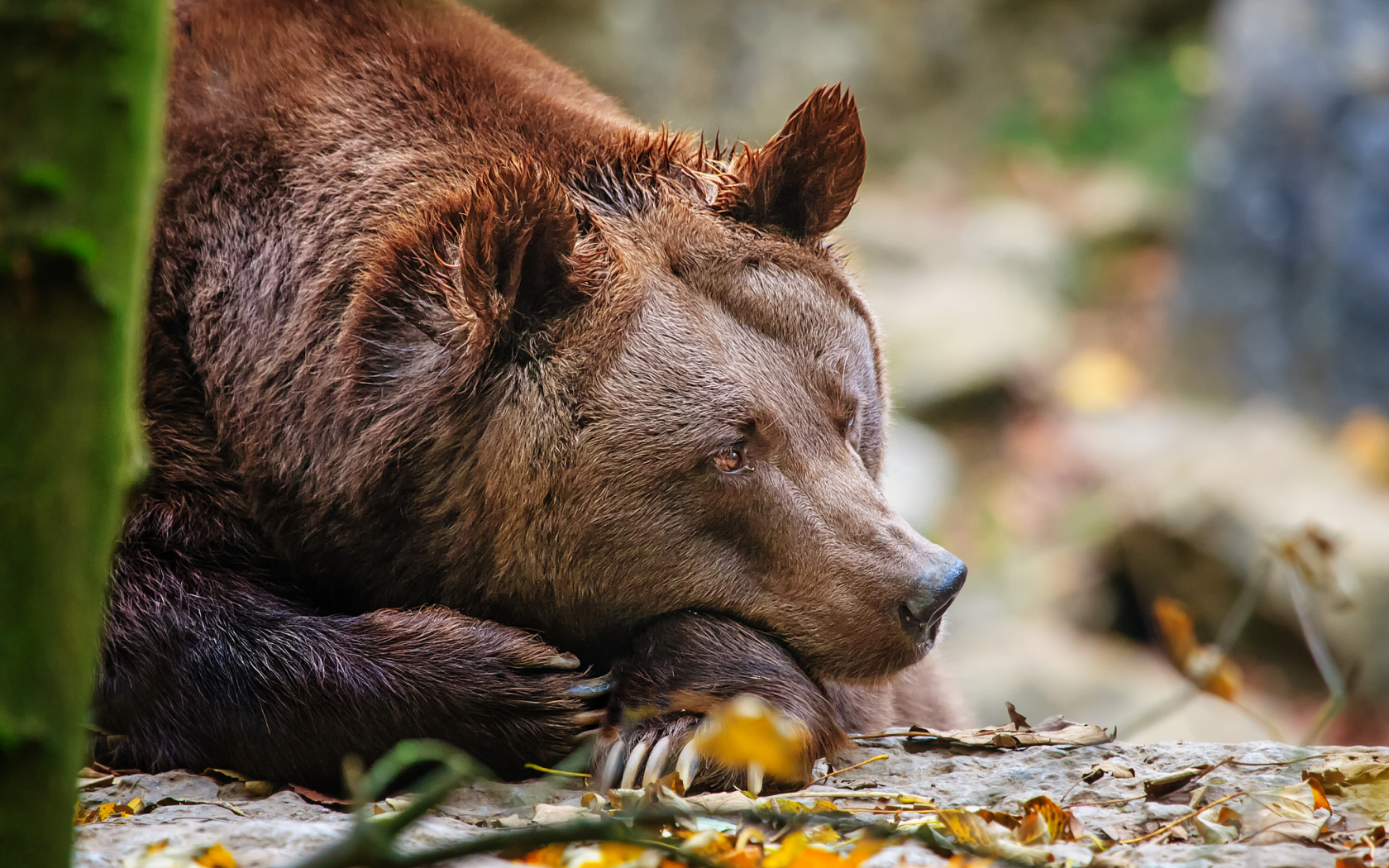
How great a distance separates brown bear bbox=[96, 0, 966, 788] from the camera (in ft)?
9.73

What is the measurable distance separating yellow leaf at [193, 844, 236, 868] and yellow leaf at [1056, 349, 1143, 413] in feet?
35.5

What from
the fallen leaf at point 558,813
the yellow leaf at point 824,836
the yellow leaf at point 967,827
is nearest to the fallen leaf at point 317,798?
the fallen leaf at point 558,813

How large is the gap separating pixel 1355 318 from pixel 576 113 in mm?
8817

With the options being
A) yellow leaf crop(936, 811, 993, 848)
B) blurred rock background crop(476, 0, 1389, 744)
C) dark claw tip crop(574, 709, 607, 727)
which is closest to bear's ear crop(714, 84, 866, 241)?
dark claw tip crop(574, 709, 607, 727)

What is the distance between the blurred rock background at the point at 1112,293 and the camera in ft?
30.2

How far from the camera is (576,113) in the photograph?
11.8ft

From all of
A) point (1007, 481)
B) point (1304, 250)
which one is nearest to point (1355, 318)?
point (1304, 250)

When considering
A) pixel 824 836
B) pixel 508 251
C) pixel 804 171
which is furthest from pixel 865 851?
pixel 804 171

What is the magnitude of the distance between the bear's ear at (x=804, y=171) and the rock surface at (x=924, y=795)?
1.43 meters

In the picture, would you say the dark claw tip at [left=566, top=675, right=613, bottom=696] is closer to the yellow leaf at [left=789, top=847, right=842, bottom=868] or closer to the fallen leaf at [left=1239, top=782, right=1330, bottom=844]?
the yellow leaf at [left=789, top=847, right=842, bottom=868]

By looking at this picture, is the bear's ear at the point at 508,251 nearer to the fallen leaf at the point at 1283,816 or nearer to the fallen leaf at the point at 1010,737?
the fallen leaf at the point at 1010,737

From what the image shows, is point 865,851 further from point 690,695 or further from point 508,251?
point 508,251

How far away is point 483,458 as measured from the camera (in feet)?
10.0

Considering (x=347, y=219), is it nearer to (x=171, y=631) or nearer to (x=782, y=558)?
(x=171, y=631)
